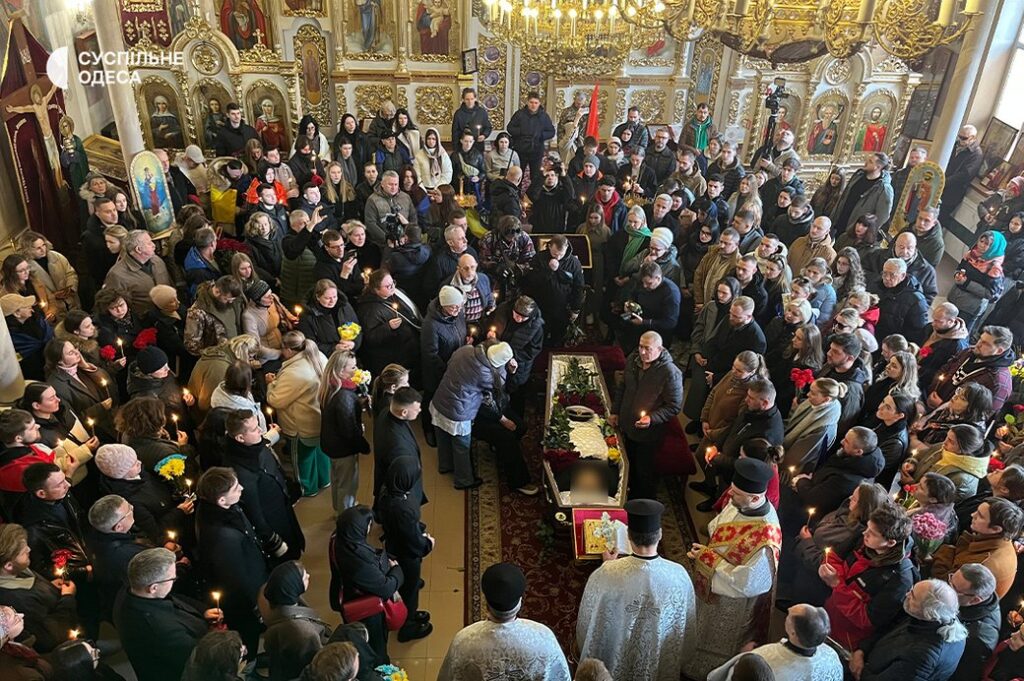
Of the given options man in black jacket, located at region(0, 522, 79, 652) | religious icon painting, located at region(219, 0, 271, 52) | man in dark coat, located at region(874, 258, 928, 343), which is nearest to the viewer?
man in black jacket, located at region(0, 522, 79, 652)

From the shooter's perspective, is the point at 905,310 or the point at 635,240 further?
the point at 635,240

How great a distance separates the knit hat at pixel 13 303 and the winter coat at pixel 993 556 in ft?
22.1

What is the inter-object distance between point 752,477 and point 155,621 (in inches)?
127

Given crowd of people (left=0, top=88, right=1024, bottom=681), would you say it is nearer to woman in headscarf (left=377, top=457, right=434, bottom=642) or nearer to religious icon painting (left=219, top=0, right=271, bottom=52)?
woman in headscarf (left=377, top=457, right=434, bottom=642)

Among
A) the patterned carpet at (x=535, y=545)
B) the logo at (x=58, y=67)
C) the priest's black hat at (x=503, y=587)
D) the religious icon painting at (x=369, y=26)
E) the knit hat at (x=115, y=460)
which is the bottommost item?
the patterned carpet at (x=535, y=545)

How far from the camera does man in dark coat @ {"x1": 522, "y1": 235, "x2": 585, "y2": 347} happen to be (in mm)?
7301

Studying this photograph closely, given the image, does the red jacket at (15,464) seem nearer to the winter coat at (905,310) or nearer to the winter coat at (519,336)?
Result: the winter coat at (519,336)

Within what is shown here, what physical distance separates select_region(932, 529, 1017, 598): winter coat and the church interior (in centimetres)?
2

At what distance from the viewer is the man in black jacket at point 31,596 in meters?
3.92

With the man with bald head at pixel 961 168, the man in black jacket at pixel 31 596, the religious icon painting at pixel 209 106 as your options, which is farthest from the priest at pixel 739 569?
the religious icon painting at pixel 209 106

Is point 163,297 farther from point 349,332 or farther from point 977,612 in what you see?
point 977,612

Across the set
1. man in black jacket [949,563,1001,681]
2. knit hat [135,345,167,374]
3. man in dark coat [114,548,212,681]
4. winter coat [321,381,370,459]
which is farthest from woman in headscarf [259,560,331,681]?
man in black jacket [949,563,1001,681]

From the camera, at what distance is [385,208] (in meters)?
8.41

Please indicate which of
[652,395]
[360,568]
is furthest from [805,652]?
[652,395]
